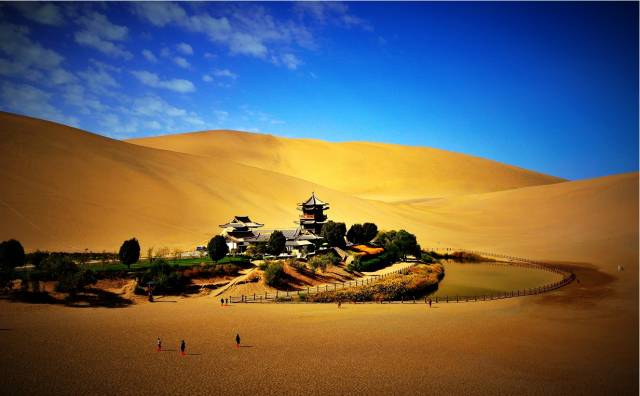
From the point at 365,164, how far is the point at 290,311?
13353 centimetres

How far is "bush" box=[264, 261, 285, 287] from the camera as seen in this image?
34.9 m

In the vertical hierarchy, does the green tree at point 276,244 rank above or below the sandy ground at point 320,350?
above

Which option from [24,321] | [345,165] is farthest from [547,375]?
[345,165]

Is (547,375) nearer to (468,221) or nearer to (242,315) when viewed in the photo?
(242,315)

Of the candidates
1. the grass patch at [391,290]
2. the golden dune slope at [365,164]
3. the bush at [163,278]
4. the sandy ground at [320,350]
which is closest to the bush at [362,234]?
the grass patch at [391,290]

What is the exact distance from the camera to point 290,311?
94.6ft

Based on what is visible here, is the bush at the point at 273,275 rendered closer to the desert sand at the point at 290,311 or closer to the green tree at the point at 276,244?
the desert sand at the point at 290,311

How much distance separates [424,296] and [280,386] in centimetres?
2190

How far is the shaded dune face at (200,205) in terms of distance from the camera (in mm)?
51875

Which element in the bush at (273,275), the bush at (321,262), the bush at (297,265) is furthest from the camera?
the bush at (321,262)

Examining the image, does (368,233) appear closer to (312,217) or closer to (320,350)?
(312,217)

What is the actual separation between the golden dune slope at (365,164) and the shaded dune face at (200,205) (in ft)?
Answer: 82.7

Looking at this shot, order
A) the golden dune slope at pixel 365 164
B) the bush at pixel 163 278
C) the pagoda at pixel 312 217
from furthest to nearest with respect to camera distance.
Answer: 1. the golden dune slope at pixel 365 164
2. the pagoda at pixel 312 217
3. the bush at pixel 163 278

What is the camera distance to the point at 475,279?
43156 mm
